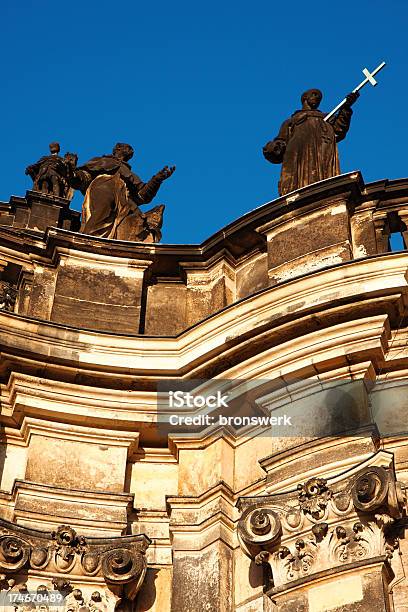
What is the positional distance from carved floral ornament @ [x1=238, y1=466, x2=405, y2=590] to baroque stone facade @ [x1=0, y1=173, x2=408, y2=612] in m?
0.01

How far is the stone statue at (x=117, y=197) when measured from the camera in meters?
13.0

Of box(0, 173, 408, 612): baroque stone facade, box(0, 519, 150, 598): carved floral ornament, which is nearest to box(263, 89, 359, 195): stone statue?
box(0, 173, 408, 612): baroque stone facade

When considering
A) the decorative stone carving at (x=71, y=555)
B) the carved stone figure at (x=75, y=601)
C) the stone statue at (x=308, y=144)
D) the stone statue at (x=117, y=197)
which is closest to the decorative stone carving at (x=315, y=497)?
the decorative stone carving at (x=71, y=555)

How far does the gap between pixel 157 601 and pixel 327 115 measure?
18.5 ft

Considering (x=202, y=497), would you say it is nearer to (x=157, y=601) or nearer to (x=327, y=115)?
(x=157, y=601)

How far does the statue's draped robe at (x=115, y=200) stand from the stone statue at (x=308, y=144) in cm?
148

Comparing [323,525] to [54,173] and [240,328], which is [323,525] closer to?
[240,328]

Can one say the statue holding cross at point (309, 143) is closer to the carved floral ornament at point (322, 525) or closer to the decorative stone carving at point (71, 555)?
the carved floral ornament at point (322, 525)

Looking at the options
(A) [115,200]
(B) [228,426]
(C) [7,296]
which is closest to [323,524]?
(B) [228,426]

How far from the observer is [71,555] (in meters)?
9.83

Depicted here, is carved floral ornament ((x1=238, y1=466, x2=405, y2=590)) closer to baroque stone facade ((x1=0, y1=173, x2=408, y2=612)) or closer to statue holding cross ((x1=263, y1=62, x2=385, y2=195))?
baroque stone facade ((x1=0, y1=173, x2=408, y2=612))

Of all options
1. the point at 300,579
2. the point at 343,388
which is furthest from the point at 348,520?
the point at 343,388

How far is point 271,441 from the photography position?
1026 cm

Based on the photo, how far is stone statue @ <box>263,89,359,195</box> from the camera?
12.3m
